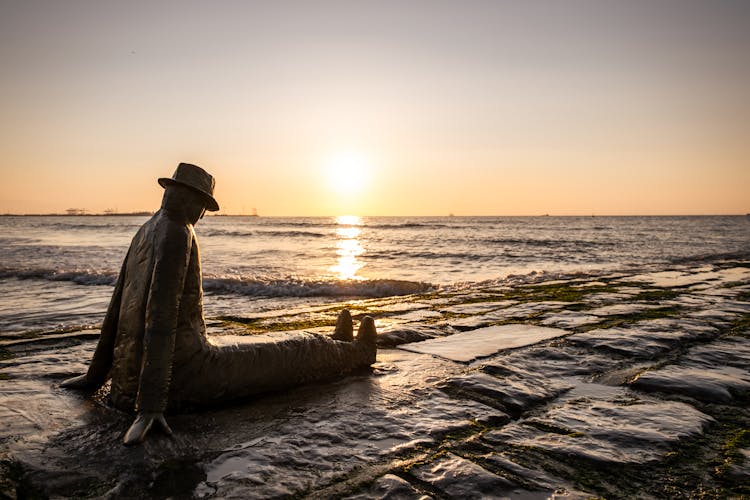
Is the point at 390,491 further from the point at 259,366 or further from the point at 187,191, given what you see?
the point at 187,191

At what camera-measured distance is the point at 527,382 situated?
10.5ft

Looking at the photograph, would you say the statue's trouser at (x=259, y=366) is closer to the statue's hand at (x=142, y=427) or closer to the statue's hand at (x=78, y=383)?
the statue's hand at (x=142, y=427)

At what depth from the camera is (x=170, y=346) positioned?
248 cm

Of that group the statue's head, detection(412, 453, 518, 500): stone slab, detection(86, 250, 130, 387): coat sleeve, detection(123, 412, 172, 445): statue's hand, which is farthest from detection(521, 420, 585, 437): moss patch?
detection(86, 250, 130, 387): coat sleeve

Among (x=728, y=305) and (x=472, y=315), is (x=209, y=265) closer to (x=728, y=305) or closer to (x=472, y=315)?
(x=472, y=315)

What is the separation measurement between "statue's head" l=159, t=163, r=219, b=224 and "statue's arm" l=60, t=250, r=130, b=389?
516mm

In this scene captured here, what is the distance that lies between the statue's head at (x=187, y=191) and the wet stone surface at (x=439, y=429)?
1.13m

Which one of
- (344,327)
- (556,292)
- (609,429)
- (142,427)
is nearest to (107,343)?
(142,427)

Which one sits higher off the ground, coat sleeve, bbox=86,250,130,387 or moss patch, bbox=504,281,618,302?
coat sleeve, bbox=86,250,130,387

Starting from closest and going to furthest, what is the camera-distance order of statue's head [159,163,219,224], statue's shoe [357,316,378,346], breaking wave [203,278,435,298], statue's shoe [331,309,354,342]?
statue's head [159,163,219,224] → statue's shoe [357,316,378,346] → statue's shoe [331,309,354,342] → breaking wave [203,278,435,298]

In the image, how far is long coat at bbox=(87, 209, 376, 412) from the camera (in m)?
2.46

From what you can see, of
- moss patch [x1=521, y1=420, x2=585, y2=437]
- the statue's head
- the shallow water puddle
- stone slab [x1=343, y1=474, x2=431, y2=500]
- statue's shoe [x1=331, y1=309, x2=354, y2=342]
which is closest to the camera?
stone slab [x1=343, y1=474, x2=431, y2=500]

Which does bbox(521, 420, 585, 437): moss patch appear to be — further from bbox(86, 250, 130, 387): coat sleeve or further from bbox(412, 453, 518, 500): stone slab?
bbox(86, 250, 130, 387): coat sleeve

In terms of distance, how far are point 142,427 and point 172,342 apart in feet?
1.43
